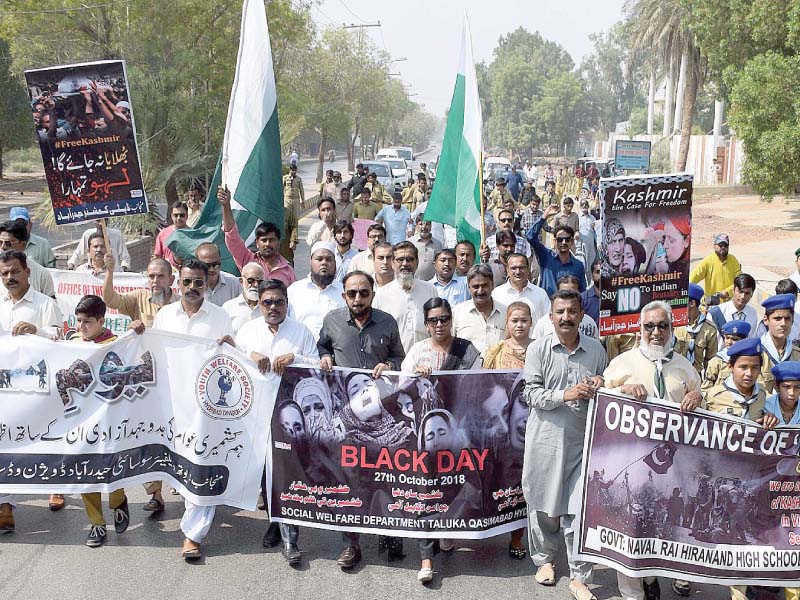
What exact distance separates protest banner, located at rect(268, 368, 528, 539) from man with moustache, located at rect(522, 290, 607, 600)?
35 cm

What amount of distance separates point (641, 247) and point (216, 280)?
348cm

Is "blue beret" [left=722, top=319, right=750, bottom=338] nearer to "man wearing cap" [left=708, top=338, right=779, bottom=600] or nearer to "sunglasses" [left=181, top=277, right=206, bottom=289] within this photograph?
"man wearing cap" [left=708, top=338, right=779, bottom=600]

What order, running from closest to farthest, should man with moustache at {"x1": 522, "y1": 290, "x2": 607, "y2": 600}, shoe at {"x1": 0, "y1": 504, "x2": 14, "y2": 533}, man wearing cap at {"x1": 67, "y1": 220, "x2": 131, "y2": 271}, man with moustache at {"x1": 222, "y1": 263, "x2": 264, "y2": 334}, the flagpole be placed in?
man with moustache at {"x1": 522, "y1": 290, "x2": 607, "y2": 600}
shoe at {"x1": 0, "y1": 504, "x2": 14, "y2": 533}
man with moustache at {"x1": 222, "y1": 263, "x2": 264, "y2": 334}
the flagpole
man wearing cap at {"x1": 67, "y1": 220, "x2": 131, "y2": 271}

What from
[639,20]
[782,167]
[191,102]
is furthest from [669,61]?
[191,102]

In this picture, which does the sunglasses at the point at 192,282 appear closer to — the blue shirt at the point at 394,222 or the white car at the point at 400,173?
the blue shirt at the point at 394,222

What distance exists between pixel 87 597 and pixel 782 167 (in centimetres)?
1919

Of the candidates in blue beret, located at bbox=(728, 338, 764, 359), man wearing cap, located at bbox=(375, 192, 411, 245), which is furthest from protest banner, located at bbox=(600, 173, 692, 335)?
man wearing cap, located at bbox=(375, 192, 411, 245)

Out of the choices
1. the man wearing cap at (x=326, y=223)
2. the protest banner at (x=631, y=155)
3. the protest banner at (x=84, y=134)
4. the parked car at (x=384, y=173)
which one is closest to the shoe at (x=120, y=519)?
the protest banner at (x=84, y=134)

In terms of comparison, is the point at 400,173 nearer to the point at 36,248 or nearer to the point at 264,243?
the point at 36,248

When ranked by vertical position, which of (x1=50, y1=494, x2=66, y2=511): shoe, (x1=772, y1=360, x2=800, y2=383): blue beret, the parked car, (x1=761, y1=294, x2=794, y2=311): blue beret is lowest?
(x1=50, y1=494, x2=66, y2=511): shoe

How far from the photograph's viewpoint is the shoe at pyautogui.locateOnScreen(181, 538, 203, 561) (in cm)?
564

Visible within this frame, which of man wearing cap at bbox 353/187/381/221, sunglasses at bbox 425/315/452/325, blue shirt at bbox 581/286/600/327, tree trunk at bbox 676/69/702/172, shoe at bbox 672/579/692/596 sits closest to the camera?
shoe at bbox 672/579/692/596

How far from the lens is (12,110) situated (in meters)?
39.8

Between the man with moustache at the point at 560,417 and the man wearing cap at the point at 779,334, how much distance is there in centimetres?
169
